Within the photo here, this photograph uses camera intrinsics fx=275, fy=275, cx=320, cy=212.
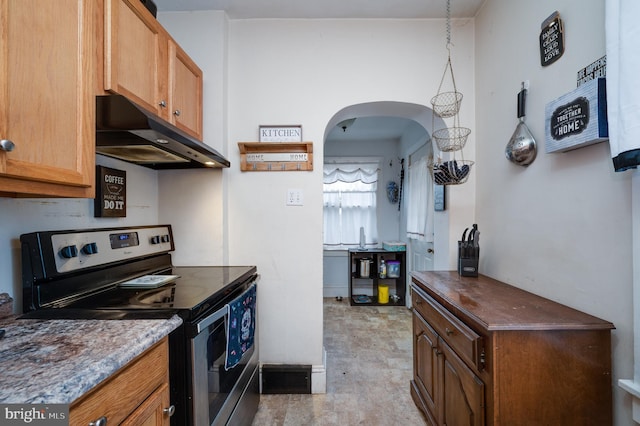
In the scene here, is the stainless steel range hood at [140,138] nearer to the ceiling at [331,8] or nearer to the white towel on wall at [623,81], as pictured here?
the ceiling at [331,8]

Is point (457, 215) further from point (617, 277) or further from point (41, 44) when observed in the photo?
point (41, 44)

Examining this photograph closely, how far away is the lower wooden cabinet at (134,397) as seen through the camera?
0.63 meters

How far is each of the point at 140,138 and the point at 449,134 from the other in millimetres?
1886

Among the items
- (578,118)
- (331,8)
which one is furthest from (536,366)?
(331,8)

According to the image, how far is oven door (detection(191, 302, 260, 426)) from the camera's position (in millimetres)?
1046

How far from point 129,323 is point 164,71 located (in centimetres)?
124

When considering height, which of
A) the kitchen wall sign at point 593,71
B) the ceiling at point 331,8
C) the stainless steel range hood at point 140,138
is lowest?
the stainless steel range hood at point 140,138

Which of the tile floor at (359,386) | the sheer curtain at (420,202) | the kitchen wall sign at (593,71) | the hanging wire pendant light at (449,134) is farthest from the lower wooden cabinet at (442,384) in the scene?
the sheer curtain at (420,202)

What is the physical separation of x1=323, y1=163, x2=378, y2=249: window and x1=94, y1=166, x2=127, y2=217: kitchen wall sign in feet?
9.88

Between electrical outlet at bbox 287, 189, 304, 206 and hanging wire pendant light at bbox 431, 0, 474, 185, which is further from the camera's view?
electrical outlet at bbox 287, 189, 304, 206

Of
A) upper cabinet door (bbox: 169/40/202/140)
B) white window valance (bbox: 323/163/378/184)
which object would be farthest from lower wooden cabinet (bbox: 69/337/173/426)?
white window valance (bbox: 323/163/378/184)

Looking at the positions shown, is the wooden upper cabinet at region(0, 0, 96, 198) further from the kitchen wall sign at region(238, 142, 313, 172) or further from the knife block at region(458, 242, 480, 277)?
the knife block at region(458, 242, 480, 277)

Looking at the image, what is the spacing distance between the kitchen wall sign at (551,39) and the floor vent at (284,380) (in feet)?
7.43

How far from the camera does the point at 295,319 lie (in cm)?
199
